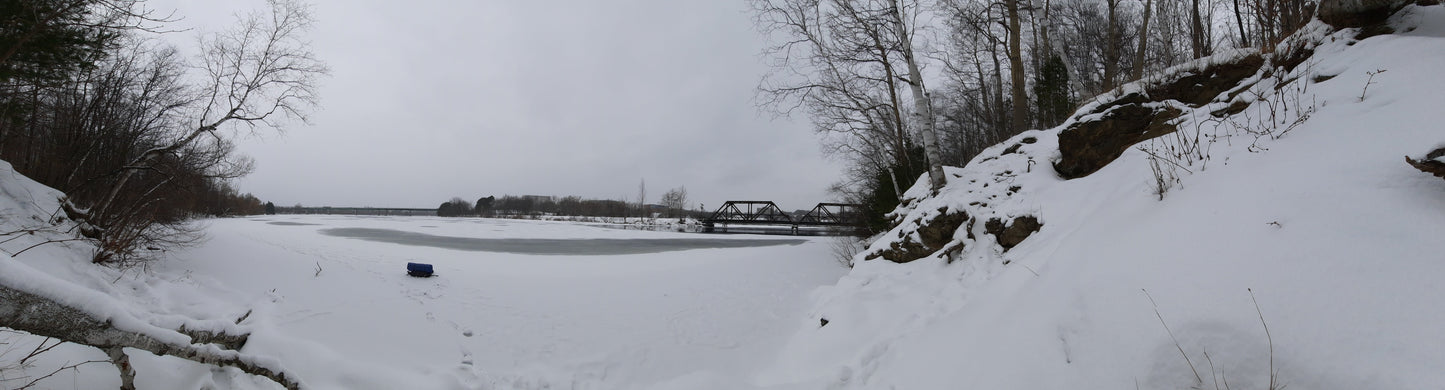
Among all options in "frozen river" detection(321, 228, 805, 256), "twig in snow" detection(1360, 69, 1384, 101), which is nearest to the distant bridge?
"frozen river" detection(321, 228, 805, 256)

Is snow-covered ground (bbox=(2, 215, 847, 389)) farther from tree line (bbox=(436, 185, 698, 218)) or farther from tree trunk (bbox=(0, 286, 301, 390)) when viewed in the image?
tree line (bbox=(436, 185, 698, 218))

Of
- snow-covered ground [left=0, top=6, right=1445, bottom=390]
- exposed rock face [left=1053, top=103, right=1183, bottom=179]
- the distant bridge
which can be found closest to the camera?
snow-covered ground [left=0, top=6, right=1445, bottom=390]

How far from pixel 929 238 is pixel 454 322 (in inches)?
312

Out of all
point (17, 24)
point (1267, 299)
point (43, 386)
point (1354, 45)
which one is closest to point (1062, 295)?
point (1267, 299)

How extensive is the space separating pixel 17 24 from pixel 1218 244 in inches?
504

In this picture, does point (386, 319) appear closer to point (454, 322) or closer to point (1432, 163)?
point (454, 322)

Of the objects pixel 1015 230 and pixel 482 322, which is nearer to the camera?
pixel 1015 230

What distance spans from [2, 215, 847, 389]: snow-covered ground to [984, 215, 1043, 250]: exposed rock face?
3739 mm

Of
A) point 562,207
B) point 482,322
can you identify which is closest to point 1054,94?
point 482,322

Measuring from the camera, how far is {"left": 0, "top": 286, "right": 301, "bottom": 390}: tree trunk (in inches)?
95.5

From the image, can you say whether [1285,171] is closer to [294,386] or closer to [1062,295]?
[1062,295]

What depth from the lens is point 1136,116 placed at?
20.1 feet

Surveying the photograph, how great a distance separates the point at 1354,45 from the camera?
4641mm

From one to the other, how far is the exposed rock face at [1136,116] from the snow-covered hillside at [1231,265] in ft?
0.30
